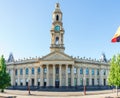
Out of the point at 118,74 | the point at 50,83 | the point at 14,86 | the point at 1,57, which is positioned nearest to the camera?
the point at 118,74

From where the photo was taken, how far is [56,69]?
99438 mm

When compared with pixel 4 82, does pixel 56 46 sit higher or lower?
higher

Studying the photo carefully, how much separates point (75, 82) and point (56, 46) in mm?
15089

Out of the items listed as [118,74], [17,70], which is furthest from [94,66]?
[118,74]

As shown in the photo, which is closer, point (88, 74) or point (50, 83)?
point (50, 83)

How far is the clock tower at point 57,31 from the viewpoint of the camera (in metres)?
100

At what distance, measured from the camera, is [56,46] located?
329 feet

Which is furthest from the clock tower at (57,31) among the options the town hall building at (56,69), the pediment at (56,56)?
the pediment at (56,56)

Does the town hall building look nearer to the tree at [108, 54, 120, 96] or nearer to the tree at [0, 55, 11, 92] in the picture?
the tree at [0, 55, 11, 92]

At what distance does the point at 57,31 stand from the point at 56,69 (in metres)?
13.7

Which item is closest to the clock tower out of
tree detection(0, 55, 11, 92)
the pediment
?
the pediment

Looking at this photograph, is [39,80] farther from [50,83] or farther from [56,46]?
[56,46]

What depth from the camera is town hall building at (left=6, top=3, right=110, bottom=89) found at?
321 feet

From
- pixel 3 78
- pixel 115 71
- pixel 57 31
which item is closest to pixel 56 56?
pixel 57 31
